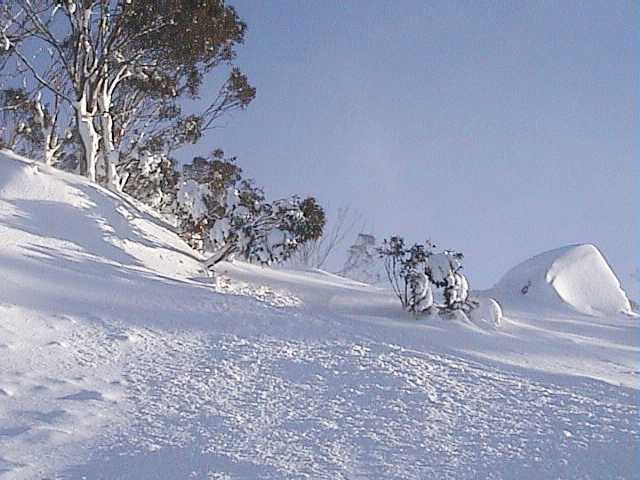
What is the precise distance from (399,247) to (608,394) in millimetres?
A: 4393

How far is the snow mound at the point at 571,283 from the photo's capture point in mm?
12130

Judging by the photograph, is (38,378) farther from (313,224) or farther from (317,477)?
(313,224)

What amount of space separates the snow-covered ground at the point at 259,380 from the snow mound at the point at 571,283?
7.50 feet

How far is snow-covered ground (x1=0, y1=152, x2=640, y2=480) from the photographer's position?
3641 millimetres

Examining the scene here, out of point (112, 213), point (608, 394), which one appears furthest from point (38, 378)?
point (112, 213)

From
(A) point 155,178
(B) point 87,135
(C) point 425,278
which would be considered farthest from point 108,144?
(C) point 425,278

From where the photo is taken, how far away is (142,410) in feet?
13.9

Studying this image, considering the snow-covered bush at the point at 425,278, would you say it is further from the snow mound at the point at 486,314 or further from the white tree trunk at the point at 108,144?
the white tree trunk at the point at 108,144

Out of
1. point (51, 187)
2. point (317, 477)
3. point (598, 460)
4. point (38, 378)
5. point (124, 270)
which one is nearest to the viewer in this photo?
point (317, 477)

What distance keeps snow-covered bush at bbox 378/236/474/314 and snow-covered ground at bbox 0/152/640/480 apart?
0.33 m

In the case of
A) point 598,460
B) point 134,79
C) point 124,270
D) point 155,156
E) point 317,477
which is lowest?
point 317,477

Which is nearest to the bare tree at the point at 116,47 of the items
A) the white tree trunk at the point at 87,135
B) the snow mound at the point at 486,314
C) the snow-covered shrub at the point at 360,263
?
the white tree trunk at the point at 87,135

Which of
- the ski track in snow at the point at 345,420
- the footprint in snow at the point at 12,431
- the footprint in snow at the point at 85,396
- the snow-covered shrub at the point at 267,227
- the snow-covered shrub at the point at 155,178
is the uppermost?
the snow-covered shrub at the point at 155,178

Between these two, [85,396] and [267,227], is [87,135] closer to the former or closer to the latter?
[267,227]
